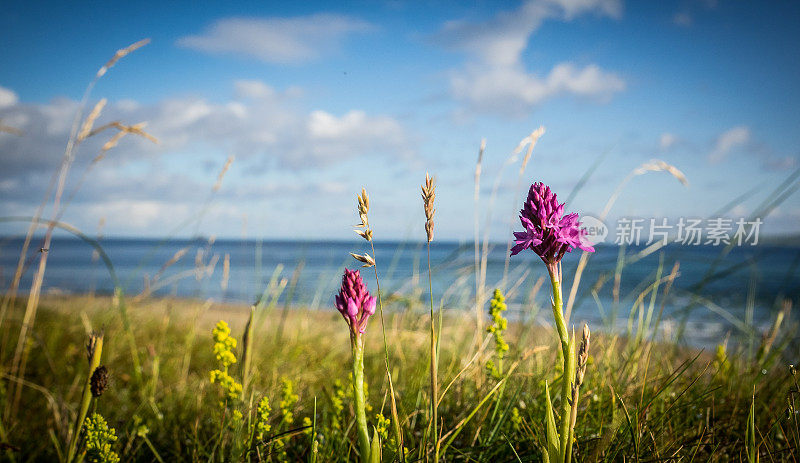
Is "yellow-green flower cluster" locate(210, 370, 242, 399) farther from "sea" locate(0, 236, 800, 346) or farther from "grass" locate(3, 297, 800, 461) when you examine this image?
"sea" locate(0, 236, 800, 346)

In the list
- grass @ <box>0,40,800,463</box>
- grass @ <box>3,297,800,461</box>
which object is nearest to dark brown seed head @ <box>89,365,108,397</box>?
grass @ <box>0,40,800,463</box>

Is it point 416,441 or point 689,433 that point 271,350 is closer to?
point 416,441

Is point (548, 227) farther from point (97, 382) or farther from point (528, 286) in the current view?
point (528, 286)

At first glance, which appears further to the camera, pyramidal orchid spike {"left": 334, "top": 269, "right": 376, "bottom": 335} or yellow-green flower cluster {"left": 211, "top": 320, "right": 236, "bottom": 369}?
yellow-green flower cluster {"left": 211, "top": 320, "right": 236, "bottom": 369}

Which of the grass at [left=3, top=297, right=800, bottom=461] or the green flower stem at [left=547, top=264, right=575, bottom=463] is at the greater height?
the green flower stem at [left=547, top=264, right=575, bottom=463]

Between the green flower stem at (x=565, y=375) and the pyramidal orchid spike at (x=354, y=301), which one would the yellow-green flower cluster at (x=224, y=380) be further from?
the green flower stem at (x=565, y=375)

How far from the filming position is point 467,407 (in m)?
2.17

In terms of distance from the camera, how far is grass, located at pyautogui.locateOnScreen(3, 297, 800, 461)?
175 cm

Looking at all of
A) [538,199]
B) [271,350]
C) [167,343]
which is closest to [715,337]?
[271,350]

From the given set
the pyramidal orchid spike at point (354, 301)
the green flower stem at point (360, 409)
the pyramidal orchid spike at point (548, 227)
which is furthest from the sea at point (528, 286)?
the pyramidal orchid spike at point (548, 227)

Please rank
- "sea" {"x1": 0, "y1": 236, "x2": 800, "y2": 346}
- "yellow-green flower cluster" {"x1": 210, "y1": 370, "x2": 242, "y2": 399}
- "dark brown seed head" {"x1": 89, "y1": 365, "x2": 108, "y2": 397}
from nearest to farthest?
"dark brown seed head" {"x1": 89, "y1": 365, "x2": 108, "y2": 397}
"yellow-green flower cluster" {"x1": 210, "y1": 370, "x2": 242, "y2": 399}
"sea" {"x1": 0, "y1": 236, "x2": 800, "y2": 346}

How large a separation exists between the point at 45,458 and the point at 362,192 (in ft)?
7.80

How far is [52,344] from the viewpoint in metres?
4.39

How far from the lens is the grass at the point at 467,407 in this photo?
1.75 metres
